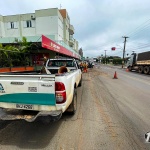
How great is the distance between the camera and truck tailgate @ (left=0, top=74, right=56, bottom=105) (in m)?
3.80

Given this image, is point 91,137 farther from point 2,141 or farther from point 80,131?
point 2,141

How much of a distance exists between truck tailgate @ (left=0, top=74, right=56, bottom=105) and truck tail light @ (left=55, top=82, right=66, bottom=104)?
7 cm

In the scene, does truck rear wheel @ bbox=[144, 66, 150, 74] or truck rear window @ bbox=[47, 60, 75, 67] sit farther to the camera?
truck rear wheel @ bbox=[144, 66, 150, 74]

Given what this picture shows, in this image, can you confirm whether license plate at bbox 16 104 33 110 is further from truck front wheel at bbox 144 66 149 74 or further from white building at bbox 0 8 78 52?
white building at bbox 0 8 78 52

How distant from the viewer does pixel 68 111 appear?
17.7 feet

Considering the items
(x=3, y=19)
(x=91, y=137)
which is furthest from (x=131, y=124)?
(x=3, y=19)

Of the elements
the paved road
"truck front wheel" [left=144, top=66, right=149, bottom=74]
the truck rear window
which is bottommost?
"truck front wheel" [left=144, top=66, right=149, bottom=74]

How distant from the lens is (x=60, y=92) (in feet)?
12.6

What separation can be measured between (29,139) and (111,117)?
8.84ft

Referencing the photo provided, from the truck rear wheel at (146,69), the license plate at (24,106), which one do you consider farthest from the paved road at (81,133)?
the truck rear wheel at (146,69)

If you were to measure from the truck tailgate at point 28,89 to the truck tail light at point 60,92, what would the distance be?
0.24ft

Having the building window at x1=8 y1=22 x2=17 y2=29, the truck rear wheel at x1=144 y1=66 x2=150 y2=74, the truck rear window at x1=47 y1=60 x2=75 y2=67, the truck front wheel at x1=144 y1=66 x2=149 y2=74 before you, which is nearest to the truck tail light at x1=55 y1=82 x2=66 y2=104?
the truck rear window at x1=47 y1=60 x2=75 y2=67

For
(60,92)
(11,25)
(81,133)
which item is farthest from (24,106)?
(11,25)

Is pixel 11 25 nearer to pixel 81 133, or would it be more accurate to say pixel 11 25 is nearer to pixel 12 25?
pixel 12 25
